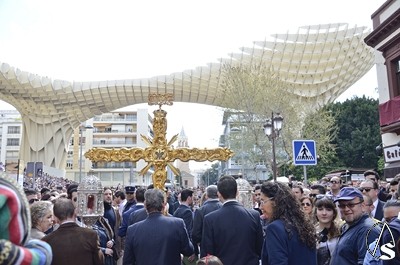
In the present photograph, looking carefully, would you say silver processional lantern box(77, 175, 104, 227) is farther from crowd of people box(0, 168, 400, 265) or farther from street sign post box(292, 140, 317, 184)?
street sign post box(292, 140, 317, 184)

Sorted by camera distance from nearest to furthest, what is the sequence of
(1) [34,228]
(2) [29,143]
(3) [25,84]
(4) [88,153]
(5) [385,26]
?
1. (1) [34,228]
2. (4) [88,153]
3. (5) [385,26]
4. (3) [25,84]
5. (2) [29,143]

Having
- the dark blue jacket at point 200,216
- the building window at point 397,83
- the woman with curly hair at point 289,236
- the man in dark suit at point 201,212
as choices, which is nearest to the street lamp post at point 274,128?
the building window at point 397,83

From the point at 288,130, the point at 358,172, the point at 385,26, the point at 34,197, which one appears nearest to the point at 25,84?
the point at 288,130

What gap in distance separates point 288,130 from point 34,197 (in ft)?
76.9

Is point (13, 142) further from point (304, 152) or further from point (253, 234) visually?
point (253, 234)

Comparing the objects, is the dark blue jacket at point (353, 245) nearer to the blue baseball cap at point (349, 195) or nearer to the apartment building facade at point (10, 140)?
the blue baseball cap at point (349, 195)

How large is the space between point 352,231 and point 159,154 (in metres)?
8.15

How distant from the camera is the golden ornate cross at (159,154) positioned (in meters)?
11.1

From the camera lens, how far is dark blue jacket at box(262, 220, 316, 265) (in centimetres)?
346

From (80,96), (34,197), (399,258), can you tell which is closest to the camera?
(399,258)

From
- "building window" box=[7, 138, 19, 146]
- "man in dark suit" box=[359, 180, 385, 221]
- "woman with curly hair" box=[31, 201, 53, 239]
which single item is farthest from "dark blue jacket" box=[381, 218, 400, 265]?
"building window" box=[7, 138, 19, 146]

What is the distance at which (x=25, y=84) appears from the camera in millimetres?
48656

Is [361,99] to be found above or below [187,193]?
above

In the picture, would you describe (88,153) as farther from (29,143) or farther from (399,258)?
(29,143)
